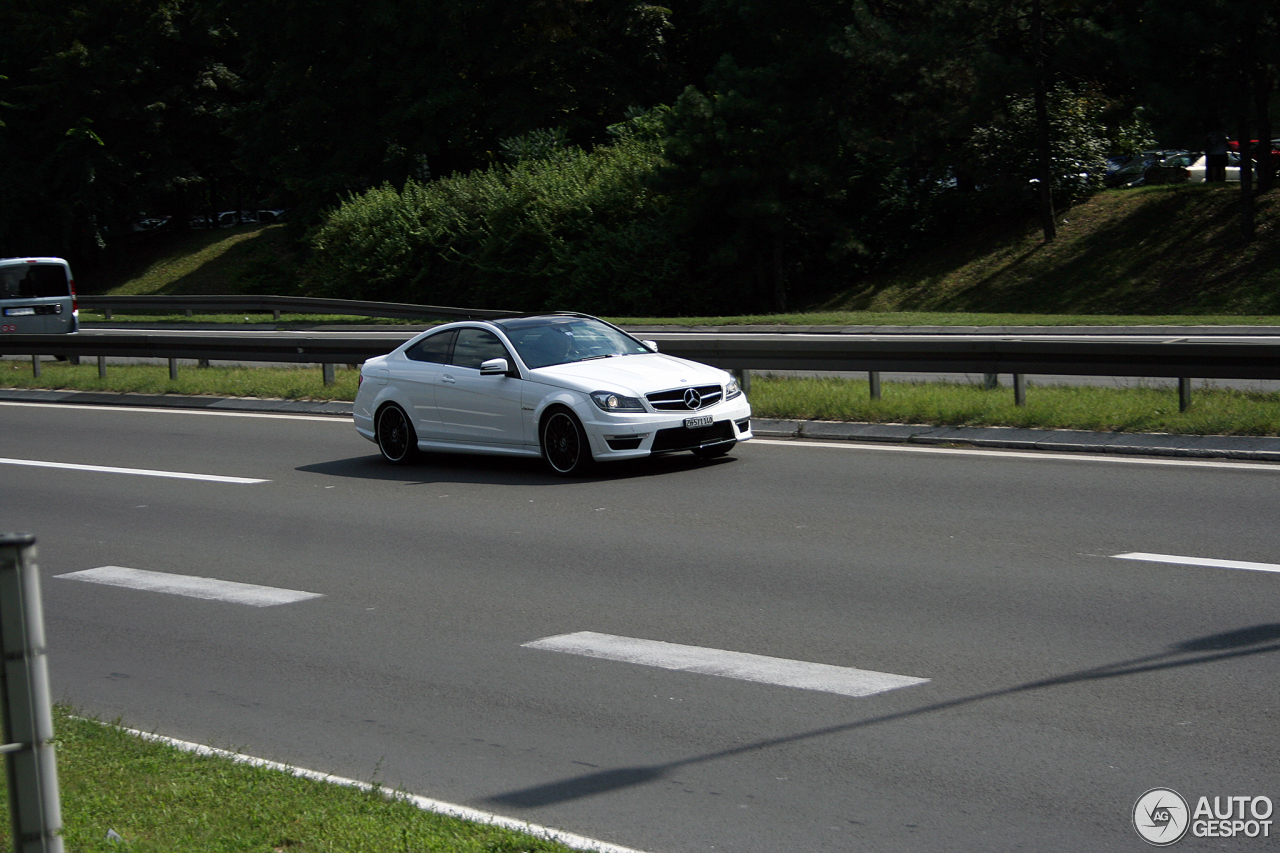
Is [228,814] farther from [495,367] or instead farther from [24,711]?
[495,367]

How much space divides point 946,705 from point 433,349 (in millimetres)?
8919

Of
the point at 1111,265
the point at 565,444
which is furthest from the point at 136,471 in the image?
the point at 1111,265

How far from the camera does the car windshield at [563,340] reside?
42.7 ft

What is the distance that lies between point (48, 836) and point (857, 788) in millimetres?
2776

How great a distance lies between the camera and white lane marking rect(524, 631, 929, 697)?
6.07m

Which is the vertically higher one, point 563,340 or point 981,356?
point 563,340

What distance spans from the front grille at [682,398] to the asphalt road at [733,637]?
61cm

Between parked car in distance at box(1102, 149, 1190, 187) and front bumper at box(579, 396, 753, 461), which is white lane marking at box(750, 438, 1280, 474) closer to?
front bumper at box(579, 396, 753, 461)

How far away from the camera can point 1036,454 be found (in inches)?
483

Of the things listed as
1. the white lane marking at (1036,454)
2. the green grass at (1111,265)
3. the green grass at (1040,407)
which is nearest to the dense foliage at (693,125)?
the green grass at (1111,265)

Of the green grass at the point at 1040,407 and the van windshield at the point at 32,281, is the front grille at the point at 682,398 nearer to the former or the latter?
the green grass at the point at 1040,407

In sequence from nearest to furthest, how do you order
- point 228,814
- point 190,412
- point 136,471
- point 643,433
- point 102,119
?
1. point 228,814
2. point 643,433
3. point 136,471
4. point 190,412
5. point 102,119

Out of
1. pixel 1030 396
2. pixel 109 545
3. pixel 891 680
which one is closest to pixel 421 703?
pixel 891 680

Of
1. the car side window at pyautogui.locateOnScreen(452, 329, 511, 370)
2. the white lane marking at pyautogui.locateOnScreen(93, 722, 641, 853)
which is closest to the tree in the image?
the car side window at pyautogui.locateOnScreen(452, 329, 511, 370)
